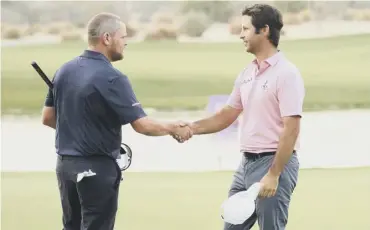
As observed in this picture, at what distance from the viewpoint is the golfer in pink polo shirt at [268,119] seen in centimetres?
215

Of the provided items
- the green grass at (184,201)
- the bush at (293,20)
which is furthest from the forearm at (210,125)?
the bush at (293,20)

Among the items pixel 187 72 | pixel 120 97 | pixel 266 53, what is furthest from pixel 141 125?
pixel 187 72

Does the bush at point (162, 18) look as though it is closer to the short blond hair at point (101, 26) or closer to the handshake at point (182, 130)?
the handshake at point (182, 130)

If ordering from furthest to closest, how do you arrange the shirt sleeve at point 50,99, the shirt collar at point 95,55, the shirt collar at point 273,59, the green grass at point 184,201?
the green grass at point 184,201, the shirt sleeve at point 50,99, the shirt collar at point 95,55, the shirt collar at point 273,59

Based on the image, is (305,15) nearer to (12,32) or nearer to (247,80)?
(12,32)

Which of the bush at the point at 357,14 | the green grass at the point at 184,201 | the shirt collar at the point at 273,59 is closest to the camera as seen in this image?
the shirt collar at the point at 273,59

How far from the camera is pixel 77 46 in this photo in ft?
14.0

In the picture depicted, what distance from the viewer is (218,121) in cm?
260

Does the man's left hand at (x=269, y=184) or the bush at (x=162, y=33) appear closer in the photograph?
the man's left hand at (x=269, y=184)

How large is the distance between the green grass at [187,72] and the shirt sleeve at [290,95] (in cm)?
210

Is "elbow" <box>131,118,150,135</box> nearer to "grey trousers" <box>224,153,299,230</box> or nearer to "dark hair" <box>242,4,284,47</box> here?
"grey trousers" <box>224,153,299,230</box>

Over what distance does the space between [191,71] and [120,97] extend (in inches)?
81.0

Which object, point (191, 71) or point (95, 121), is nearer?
point (95, 121)

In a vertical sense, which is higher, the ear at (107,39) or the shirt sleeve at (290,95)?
the ear at (107,39)
